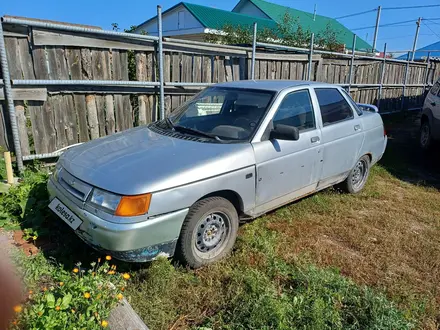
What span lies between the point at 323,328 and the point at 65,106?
14.5ft

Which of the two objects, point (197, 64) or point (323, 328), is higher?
point (197, 64)

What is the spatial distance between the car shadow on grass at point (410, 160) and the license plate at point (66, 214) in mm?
5587

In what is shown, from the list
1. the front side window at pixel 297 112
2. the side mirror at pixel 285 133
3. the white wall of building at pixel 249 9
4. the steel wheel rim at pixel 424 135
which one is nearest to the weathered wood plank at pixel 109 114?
the front side window at pixel 297 112

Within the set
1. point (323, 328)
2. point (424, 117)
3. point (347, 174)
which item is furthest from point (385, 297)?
point (424, 117)

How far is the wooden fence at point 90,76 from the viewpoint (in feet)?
15.1

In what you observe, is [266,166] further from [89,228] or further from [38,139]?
[38,139]

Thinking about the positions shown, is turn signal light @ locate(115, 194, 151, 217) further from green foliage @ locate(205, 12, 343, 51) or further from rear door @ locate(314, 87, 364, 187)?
green foliage @ locate(205, 12, 343, 51)

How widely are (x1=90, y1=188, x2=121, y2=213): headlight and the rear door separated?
2664mm

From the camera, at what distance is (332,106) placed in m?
4.59

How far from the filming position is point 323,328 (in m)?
2.46

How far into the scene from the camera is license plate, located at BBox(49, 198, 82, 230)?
2.87 meters

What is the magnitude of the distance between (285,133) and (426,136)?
20.2 feet

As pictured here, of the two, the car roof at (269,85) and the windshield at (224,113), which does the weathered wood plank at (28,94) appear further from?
the car roof at (269,85)

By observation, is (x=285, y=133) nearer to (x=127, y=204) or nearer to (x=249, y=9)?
(x=127, y=204)
